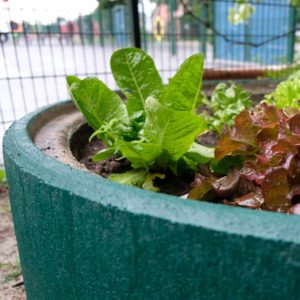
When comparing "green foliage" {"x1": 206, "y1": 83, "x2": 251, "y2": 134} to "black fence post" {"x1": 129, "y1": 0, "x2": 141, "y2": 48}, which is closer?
"green foliage" {"x1": 206, "y1": 83, "x2": 251, "y2": 134}

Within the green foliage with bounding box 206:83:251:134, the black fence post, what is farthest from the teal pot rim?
the black fence post

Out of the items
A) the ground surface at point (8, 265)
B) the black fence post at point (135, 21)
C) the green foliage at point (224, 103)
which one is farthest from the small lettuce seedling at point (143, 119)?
the black fence post at point (135, 21)

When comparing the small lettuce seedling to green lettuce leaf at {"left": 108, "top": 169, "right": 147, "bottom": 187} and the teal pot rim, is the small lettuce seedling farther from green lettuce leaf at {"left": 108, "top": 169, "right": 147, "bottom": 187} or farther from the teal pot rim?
the teal pot rim

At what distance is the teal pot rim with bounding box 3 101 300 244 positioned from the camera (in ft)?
1.34

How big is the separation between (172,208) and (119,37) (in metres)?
4.26

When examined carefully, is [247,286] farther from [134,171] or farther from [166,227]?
[134,171]

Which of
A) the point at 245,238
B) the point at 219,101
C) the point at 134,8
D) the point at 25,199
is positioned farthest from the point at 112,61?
the point at 134,8

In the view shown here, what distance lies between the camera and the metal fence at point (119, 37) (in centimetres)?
287

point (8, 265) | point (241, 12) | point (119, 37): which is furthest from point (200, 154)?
point (119, 37)

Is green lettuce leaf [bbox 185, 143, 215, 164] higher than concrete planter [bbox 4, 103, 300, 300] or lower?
lower

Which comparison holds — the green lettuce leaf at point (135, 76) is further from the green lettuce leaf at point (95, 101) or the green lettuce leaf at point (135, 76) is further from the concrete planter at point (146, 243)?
the concrete planter at point (146, 243)

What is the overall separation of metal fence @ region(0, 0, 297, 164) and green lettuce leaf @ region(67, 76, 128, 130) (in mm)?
1275

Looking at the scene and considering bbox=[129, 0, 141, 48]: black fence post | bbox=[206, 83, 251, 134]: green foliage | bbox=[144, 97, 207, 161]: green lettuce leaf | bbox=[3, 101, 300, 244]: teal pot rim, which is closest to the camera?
bbox=[3, 101, 300, 244]: teal pot rim

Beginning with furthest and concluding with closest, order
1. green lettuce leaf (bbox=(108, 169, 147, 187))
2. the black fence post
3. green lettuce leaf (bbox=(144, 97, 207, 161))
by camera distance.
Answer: the black fence post
green lettuce leaf (bbox=(108, 169, 147, 187))
green lettuce leaf (bbox=(144, 97, 207, 161))
